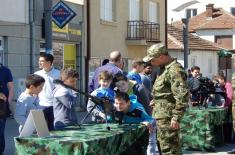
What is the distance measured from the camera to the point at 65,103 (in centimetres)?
775

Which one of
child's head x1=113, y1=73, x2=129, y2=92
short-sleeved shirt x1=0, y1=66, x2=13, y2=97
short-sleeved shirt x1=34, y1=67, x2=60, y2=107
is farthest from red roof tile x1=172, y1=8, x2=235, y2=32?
short-sleeved shirt x1=34, y1=67, x2=60, y2=107

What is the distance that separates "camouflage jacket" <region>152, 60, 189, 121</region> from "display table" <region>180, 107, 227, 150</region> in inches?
163

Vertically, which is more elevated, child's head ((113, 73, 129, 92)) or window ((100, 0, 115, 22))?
window ((100, 0, 115, 22))

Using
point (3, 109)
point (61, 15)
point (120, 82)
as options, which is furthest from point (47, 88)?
point (61, 15)

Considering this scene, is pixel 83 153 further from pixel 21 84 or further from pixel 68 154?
pixel 21 84

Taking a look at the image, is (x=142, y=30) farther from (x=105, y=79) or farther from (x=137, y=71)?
(x=105, y=79)

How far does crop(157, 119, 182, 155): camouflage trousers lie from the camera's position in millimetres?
7824

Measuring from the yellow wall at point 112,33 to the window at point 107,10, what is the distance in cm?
21

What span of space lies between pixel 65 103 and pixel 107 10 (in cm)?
1810

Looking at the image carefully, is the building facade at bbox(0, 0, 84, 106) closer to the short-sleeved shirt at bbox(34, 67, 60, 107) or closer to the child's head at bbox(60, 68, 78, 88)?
the short-sleeved shirt at bbox(34, 67, 60, 107)

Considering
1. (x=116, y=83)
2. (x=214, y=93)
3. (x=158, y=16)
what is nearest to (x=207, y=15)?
(x=158, y=16)

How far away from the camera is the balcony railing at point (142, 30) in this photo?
89.9 ft

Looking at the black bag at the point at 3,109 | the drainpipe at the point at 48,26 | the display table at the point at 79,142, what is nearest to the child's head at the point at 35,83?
the black bag at the point at 3,109

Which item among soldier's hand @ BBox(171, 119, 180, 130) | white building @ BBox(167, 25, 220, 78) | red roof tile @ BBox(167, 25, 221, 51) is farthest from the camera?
white building @ BBox(167, 25, 220, 78)
